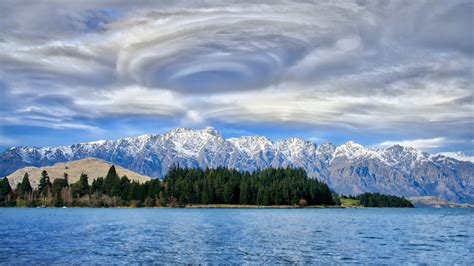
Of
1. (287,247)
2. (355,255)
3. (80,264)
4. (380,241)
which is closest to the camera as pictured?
(80,264)

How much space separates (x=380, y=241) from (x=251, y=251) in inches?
1233

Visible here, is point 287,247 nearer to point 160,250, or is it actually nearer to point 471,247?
point 160,250

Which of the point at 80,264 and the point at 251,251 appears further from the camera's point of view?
the point at 251,251

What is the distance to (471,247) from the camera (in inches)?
3356

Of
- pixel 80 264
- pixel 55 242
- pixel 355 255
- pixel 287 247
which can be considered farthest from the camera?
pixel 55 242

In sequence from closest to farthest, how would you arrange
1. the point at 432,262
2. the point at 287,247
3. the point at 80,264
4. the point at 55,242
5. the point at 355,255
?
the point at 80,264 < the point at 432,262 < the point at 355,255 < the point at 287,247 < the point at 55,242

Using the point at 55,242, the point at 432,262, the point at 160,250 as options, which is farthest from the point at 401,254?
the point at 55,242

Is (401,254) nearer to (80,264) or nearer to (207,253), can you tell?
(207,253)

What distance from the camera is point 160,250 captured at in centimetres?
7525

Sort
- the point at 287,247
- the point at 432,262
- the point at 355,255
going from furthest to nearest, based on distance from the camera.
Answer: the point at 287,247
the point at 355,255
the point at 432,262

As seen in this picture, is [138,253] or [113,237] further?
[113,237]

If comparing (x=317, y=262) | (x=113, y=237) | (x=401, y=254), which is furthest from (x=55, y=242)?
(x=401, y=254)

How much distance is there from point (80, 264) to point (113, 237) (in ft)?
121

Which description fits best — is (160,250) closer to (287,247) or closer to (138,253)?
(138,253)
